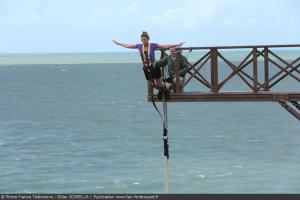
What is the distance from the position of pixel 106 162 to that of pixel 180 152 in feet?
17.0

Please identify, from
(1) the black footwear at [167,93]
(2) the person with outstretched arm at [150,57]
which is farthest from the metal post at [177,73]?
(2) the person with outstretched arm at [150,57]

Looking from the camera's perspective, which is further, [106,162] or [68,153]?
[68,153]

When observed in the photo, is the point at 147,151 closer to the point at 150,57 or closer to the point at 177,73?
the point at 177,73

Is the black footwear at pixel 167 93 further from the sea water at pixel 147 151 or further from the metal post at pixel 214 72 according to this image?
the sea water at pixel 147 151

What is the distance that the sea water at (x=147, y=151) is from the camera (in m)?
35.3

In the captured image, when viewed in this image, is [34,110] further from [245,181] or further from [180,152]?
[245,181]

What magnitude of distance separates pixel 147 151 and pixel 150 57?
30.3 meters

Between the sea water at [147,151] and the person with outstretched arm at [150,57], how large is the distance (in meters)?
17.0

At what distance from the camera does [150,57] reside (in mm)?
15367

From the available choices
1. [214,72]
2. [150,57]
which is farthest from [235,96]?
[150,57]

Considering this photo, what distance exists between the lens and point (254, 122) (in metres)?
63.6

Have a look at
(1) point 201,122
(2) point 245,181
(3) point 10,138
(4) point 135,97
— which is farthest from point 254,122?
(4) point 135,97

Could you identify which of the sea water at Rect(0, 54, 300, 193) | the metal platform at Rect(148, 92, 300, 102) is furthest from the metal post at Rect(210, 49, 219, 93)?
the sea water at Rect(0, 54, 300, 193)

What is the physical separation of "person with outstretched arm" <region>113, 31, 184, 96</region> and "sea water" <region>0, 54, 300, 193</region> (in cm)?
1702
